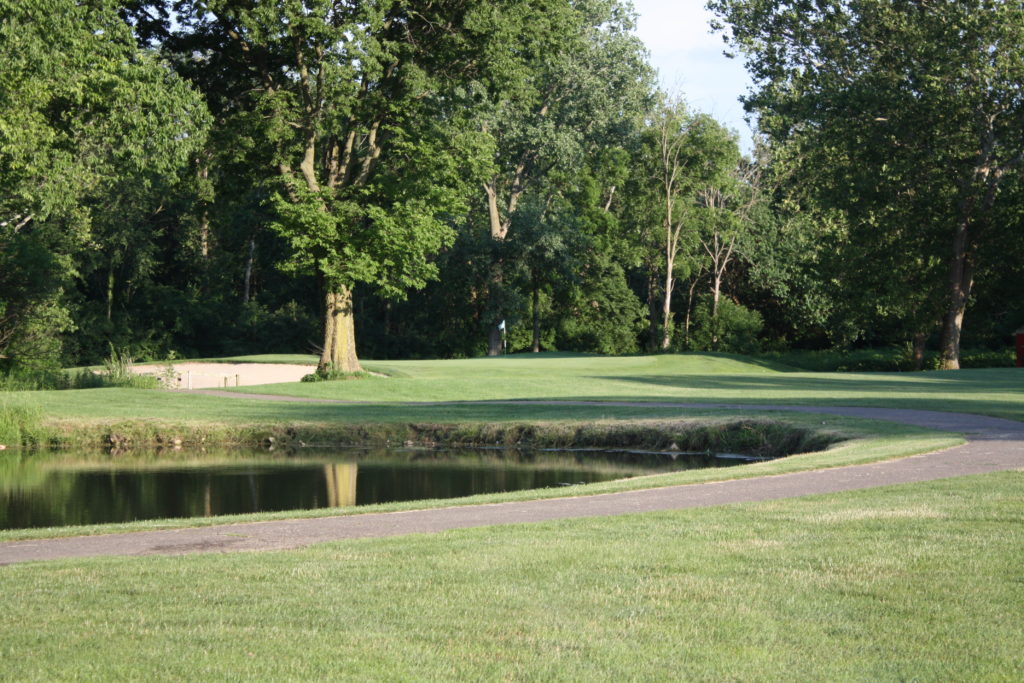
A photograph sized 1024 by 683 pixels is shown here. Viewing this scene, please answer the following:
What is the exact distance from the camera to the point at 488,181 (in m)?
47.3

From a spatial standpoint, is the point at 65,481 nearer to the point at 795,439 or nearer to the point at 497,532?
the point at 497,532

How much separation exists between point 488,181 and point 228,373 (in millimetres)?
14923

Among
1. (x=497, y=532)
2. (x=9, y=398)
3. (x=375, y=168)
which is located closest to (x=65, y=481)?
(x=9, y=398)

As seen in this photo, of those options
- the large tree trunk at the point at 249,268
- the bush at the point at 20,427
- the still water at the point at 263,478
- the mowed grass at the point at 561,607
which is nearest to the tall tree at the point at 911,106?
the still water at the point at 263,478

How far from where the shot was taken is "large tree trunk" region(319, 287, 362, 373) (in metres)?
33.3

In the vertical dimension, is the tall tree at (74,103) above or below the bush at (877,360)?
above

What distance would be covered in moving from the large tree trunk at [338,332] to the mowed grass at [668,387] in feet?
5.39

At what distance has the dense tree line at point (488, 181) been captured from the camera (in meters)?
28.8

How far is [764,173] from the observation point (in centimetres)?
7056

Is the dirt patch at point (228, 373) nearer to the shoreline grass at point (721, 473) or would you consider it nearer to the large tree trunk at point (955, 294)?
the shoreline grass at point (721, 473)

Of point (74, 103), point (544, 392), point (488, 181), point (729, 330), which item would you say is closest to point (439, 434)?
point (544, 392)

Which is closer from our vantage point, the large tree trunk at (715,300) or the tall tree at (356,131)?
the tall tree at (356,131)

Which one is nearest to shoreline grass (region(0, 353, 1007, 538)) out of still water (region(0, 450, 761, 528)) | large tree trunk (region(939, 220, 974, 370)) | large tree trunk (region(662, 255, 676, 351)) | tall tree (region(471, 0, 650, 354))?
still water (region(0, 450, 761, 528))

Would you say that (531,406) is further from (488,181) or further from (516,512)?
(488,181)
